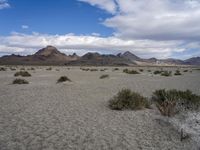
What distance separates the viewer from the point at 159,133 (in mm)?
7863

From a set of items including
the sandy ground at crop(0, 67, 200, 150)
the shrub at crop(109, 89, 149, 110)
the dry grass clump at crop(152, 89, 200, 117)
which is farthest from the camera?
the shrub at crop(109, 89, 149, 110)

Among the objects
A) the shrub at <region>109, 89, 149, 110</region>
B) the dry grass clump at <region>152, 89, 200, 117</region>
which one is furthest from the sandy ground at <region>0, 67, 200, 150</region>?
the shrub at <region>109, 89, 149, 110</region>

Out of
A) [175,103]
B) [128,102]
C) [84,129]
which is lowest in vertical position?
[84,129]

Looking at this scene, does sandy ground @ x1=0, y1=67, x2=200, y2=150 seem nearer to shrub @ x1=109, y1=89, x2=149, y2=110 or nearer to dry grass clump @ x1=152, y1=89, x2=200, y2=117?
dry grass clump @ x1=152, y1=89, x2=200, y2=117

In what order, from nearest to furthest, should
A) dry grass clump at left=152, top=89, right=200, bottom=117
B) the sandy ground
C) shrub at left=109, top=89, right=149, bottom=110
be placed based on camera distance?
the sandy ground
dry grass clump at left=152, top=89, right=200, bottom=117
shrub at left=109, top=89, right=149, bottom=110

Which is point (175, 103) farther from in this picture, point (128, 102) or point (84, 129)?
point (84, 129)

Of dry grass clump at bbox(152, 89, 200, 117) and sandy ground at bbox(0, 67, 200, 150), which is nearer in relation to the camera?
sandy ground at bbox(0, 67, 200, 150)

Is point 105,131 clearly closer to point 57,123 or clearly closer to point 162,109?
point 57,123

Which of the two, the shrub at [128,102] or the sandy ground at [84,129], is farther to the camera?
the shrub at [128,102]

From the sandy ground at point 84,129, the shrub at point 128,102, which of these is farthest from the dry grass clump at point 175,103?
the shrub at point 128,102

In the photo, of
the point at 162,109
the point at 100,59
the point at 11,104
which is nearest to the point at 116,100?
the point at 162,109

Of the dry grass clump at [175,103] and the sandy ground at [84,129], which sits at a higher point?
the dry grass clump at [175,103]

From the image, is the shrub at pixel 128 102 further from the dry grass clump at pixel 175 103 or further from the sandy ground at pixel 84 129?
the dry grass clump at pixel 175 103

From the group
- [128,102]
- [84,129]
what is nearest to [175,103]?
[128,102]
